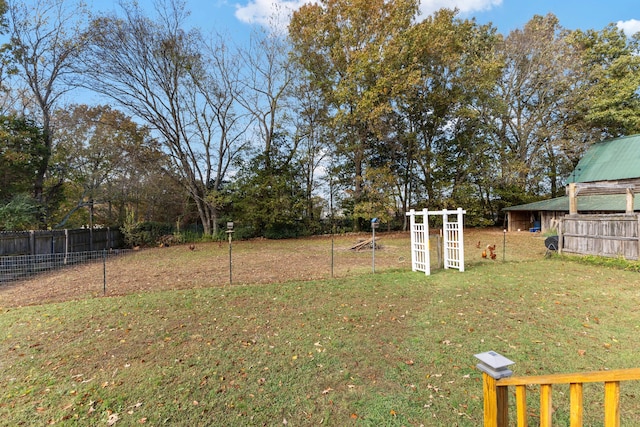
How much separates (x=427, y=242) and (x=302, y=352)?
4809 millimetres

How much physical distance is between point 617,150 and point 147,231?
26.4 metres

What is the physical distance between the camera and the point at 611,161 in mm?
17156

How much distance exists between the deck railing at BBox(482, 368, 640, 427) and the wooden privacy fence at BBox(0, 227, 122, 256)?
11.5 meters

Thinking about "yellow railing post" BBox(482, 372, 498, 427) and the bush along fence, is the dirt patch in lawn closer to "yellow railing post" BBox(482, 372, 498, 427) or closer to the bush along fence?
the bush along fence

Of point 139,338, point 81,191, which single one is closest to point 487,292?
point 139,338

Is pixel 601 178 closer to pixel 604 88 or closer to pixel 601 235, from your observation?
pixel 604 88

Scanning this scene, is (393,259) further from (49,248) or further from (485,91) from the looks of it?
(485,91)

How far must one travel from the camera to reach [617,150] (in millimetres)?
17266

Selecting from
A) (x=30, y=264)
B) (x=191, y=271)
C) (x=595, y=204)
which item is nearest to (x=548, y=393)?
(x=191, y=271)

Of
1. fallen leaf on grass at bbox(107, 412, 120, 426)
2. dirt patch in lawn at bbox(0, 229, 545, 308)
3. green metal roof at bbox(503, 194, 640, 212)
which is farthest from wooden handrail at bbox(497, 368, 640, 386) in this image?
green metal roof at bbox(503, 194, 640, 212)

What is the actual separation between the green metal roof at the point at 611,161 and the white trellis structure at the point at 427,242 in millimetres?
15270

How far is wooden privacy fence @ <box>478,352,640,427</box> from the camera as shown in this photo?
3.74ft

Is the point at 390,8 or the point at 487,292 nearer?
the point at 487,292

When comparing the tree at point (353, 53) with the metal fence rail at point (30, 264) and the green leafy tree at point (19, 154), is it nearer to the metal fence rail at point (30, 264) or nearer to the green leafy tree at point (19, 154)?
the green leafy tree at point (19, 154)
